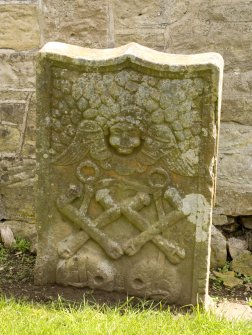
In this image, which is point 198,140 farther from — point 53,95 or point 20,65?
point 20,65

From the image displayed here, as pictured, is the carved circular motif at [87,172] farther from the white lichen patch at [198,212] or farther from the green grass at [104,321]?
the green grass at [104,321]

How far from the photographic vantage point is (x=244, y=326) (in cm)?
293

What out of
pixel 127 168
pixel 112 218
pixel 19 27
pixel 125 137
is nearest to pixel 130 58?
pixel 125 137

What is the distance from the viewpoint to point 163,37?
384 centimetres

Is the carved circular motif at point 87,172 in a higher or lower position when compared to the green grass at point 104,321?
higher

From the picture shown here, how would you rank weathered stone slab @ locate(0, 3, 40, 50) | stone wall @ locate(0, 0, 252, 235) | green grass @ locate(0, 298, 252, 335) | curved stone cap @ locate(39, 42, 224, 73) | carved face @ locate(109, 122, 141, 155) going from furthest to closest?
weathered stone slab @ locate(0, 3, 40, 50), stone wall @ locate(0, 0, 252, 235), carved face @ locate(109, 122, 141, 155), curved stone cap @ locate(39, 42, 224, 73), green grass @ locate(0, 298, 252, 335)

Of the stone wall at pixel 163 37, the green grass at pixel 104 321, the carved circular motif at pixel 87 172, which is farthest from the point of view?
the stone wall at pixel 163 37

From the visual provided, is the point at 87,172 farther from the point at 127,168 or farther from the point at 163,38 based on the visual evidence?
the point at 163,38

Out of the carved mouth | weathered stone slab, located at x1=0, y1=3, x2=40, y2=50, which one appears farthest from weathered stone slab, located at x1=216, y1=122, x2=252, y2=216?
weathered stone slab, located at x1=0, y1=3, x2=40, y2=50

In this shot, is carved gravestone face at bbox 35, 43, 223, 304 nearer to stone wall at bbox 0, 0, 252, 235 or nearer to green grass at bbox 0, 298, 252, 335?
green grass at bbox 0, 298, 252, 335

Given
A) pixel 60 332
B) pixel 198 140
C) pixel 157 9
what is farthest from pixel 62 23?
pixel 60 332

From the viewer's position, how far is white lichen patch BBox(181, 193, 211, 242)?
3.04 metres

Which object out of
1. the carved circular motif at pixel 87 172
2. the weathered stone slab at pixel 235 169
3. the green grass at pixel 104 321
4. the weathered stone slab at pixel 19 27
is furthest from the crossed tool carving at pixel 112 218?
the weathered stone slab at pixel 19 27

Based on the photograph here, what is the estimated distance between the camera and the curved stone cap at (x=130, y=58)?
9.46 ft
